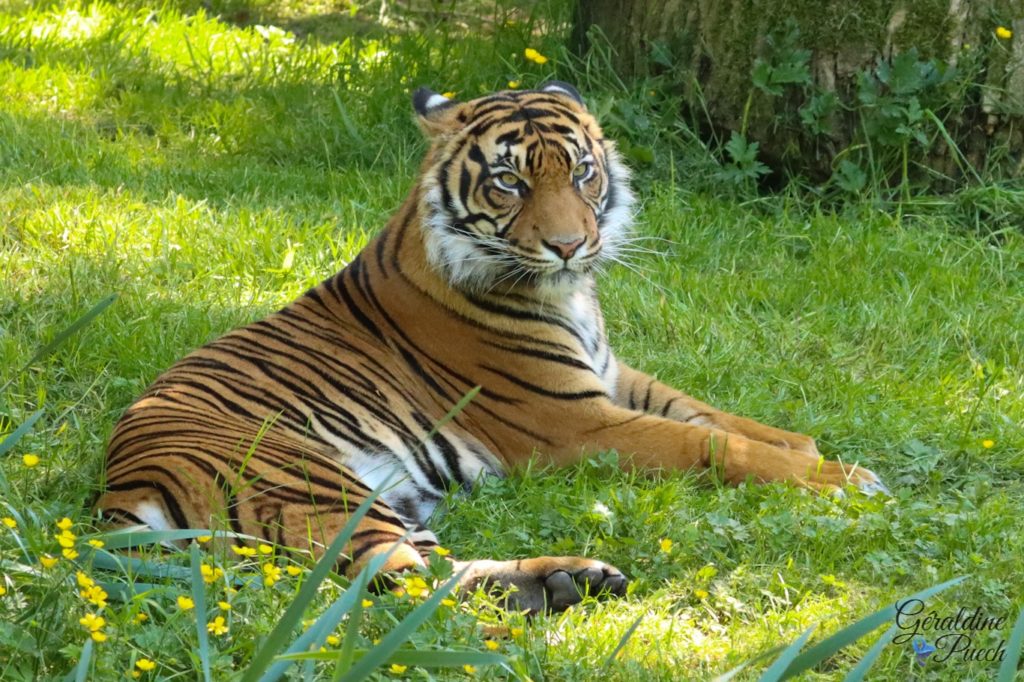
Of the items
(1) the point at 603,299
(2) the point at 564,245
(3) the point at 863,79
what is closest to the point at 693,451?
(2) the point at 564,245

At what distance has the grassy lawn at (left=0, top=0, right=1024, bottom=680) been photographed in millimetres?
3182

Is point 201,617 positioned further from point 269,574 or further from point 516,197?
point 516,197

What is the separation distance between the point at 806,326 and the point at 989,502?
5.17 ft

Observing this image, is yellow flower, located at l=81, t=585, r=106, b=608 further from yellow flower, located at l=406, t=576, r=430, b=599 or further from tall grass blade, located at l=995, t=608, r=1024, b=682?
tall grass blade, located at l=995, t=608, r=1024, b=682

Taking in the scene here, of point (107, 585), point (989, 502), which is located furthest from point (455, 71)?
point (107, 585)

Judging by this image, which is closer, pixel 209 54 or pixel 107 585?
pixel 107 585

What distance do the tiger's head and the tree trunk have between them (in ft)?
7.20

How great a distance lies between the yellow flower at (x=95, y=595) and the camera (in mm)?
2789

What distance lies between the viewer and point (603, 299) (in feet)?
18.4

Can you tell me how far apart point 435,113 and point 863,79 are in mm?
2554

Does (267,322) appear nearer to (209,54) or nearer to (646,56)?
(646,56)

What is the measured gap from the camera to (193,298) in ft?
17.2

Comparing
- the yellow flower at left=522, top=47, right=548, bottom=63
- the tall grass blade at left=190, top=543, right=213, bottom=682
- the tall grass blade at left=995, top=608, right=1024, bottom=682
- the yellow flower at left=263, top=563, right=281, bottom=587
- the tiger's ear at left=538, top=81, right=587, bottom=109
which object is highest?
the tiger's ear at left=538, top=81, right=587, bottom=109
